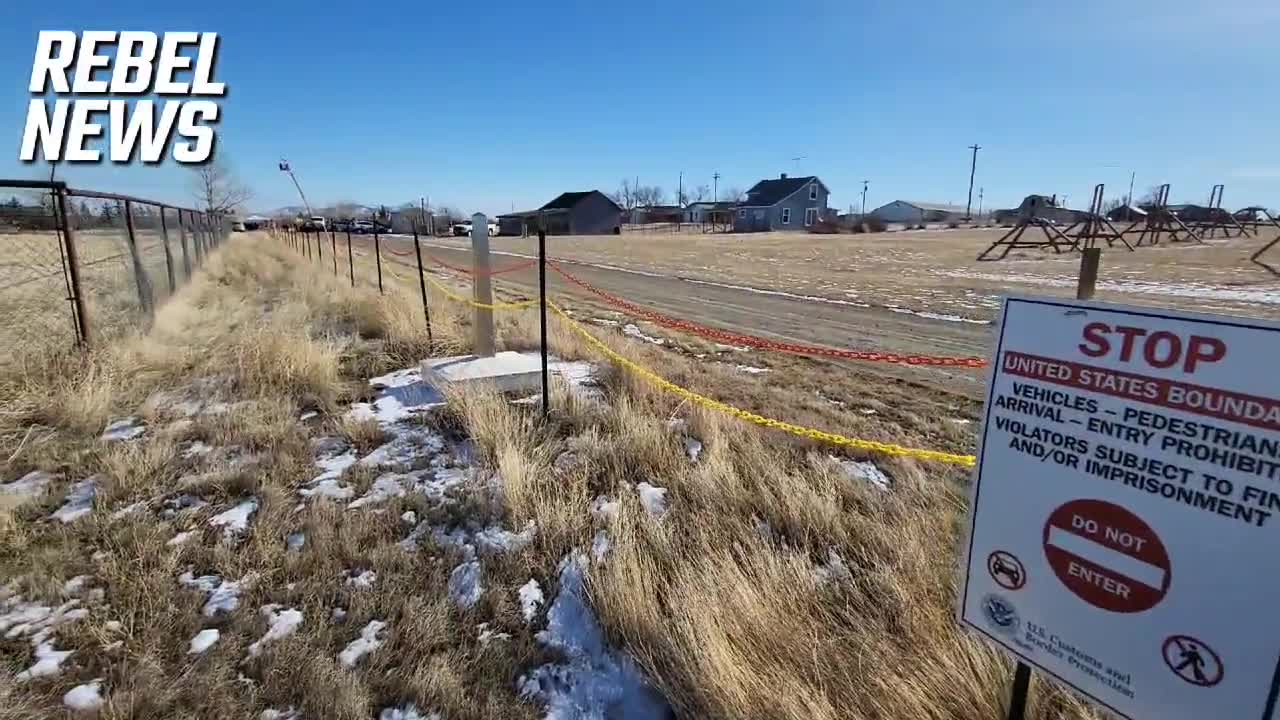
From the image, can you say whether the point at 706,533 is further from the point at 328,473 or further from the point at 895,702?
the point at 328,473

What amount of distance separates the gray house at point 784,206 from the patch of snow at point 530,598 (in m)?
74.8

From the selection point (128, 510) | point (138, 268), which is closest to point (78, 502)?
point (128, 510)

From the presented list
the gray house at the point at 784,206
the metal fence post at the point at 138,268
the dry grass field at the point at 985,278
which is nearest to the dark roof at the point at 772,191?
the gray house at the point at 784,206

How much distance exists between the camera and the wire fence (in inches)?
241

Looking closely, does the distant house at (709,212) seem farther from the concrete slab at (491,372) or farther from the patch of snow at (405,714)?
the patch of snow at (405,714)

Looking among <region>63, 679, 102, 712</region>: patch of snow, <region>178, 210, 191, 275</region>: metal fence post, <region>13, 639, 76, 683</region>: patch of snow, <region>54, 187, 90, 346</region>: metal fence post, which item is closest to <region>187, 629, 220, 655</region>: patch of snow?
<region>63, 679, 102, 712</region>: patch of snow

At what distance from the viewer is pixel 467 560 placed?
3176 mm

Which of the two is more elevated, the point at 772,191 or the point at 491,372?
the point at 772,191

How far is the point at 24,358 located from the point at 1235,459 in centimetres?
828

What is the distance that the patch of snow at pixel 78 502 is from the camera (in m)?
3.53

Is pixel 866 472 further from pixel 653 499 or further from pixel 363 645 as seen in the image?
pixel 363 645

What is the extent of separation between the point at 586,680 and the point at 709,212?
304 ft

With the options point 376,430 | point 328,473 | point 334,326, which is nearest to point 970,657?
point 328,473

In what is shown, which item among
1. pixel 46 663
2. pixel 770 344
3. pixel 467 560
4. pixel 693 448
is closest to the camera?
pixel 46 663
